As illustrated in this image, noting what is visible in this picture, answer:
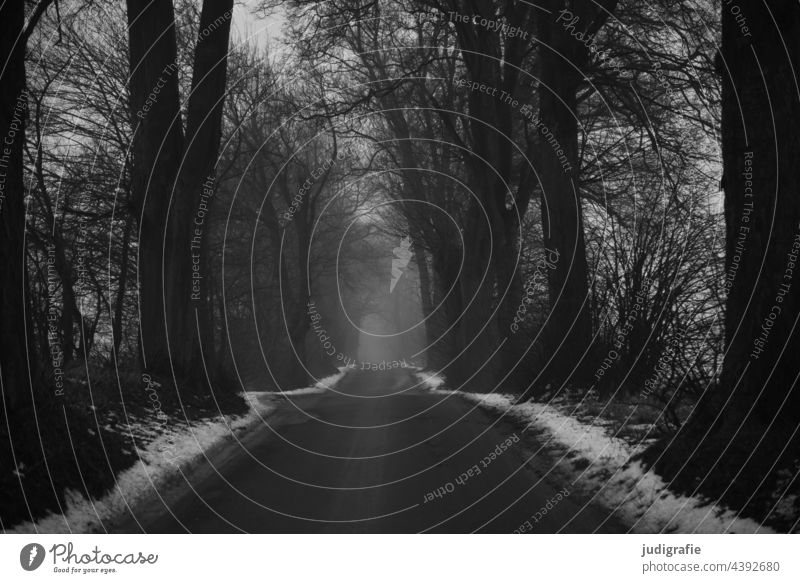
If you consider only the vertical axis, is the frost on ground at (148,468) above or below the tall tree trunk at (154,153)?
below

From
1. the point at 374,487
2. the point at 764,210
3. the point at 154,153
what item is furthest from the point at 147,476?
the point at 154,153

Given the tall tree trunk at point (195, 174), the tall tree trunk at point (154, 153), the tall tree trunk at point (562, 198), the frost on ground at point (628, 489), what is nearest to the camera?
the frost on ground at point (628, 489)

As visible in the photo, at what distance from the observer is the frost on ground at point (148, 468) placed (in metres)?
6.40

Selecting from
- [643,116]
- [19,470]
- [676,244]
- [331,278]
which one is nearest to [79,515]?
[19,470]

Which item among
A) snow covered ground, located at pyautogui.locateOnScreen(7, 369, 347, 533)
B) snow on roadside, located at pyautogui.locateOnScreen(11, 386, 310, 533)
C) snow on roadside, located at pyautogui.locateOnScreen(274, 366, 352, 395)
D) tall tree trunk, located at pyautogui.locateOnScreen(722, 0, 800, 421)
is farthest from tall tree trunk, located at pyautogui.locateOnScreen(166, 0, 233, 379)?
tall tree trunk, located at pyautogui.locateOnScreen(722, 0, 800, 421)

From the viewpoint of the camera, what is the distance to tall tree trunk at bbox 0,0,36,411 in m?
7.29

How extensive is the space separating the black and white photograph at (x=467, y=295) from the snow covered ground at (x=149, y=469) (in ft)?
0.15

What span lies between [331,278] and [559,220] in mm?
36819

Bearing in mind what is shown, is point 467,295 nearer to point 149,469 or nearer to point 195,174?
point 195,174

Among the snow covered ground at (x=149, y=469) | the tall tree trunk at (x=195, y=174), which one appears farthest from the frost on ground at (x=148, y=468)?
the tall tree trunk at (x=195, y=174)

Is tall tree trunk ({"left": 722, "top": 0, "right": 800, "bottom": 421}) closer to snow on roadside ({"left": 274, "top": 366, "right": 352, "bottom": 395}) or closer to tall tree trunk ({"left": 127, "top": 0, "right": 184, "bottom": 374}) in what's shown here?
tall tree trunk ({"left": 127, "top": 0, "right": 184, "bottom": 374})

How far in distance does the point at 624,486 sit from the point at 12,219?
576 centimetres

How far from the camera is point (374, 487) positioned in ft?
27.3

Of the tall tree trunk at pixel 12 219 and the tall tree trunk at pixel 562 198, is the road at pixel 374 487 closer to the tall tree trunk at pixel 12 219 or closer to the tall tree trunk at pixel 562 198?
→ the tall tree trunk at pixel 12 219
